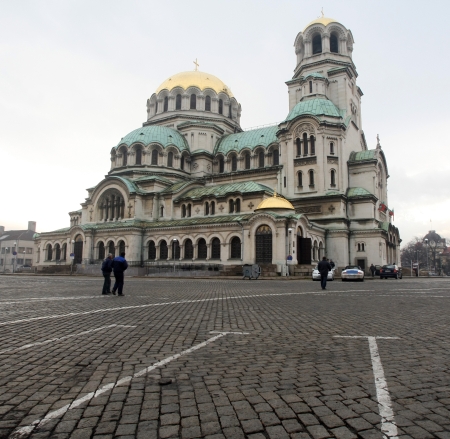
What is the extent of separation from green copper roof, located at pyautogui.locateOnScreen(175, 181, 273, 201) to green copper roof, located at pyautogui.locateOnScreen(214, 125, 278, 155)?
835 centimetres

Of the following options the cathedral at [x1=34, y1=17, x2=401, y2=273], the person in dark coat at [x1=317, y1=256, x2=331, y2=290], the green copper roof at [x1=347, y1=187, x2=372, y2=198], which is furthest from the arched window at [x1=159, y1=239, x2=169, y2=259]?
the person in dark coat at [x1=317, y1=256, x2=331, y2=290]

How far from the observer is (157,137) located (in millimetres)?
57719

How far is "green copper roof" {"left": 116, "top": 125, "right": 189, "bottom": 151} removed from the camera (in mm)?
57250

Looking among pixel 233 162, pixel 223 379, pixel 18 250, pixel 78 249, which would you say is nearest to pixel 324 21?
pixel 233 162

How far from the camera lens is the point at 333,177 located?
47.8 metres

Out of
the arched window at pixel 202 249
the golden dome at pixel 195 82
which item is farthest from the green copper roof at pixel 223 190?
the golden dome at pixel 195 82

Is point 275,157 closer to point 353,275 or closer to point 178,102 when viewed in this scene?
point 178,102

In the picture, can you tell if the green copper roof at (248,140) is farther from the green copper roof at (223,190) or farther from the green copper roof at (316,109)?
the green copper roof at (223,190)

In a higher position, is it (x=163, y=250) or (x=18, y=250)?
(x=18, y=250)

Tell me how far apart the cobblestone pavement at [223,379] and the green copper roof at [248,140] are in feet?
159

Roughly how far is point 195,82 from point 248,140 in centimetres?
1466

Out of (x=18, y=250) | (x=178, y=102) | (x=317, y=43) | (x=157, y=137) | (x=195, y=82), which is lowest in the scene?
(x=18, y=250)

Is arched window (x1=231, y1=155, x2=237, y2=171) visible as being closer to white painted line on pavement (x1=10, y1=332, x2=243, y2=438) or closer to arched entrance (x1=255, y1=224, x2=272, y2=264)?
arched entrance (x1=255, y1=224, x2=272, y2=264)

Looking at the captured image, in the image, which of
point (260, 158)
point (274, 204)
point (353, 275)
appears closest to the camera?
point (353, 275)
